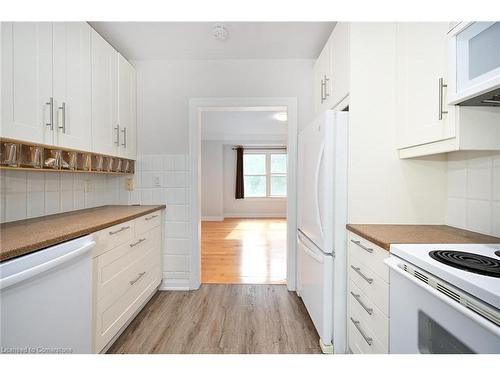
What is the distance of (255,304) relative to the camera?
2.25 m

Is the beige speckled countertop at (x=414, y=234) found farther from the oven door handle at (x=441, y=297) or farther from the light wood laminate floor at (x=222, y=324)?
the light wood laminate floor at (x=222, y=324)

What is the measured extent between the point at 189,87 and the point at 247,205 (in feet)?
17.3

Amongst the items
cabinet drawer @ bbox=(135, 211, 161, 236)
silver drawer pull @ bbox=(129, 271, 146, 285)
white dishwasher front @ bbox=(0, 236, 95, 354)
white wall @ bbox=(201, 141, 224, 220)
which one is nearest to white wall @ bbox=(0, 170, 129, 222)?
A: cabinet drawer @ bbox=(135, 211, 161, 236)

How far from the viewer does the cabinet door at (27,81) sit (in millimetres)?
1155

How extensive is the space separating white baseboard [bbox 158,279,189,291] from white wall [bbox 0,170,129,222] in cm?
100

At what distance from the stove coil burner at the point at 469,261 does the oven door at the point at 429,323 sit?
0.12 meters

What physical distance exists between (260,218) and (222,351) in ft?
18.9

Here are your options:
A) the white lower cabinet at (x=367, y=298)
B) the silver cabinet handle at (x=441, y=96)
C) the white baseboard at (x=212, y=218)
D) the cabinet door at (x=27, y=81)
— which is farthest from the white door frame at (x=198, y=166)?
the white baseboard at (x=212, y=218)

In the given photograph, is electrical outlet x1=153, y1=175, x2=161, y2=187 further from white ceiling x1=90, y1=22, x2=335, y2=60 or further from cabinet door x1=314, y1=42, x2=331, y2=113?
cabinet door x1=314, y1=42, x2=331, y2=113

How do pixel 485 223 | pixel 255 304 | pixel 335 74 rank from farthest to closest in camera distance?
pixel 255 304 → pixel 335 74 → pixel 485 223
